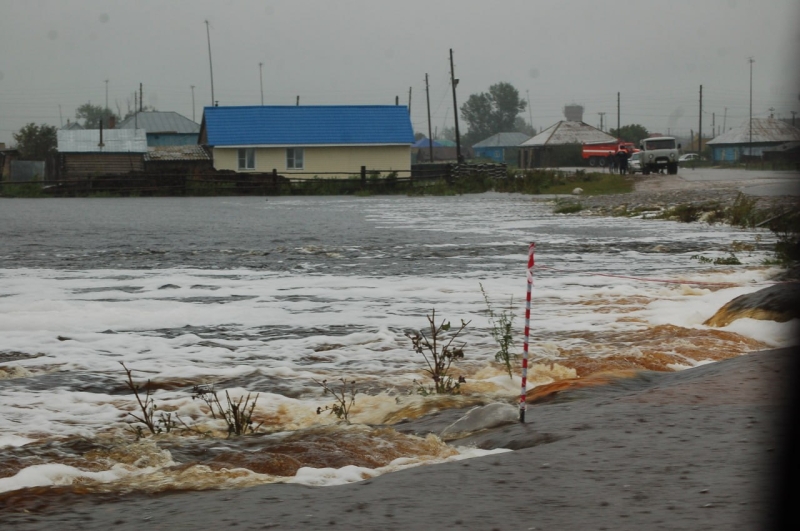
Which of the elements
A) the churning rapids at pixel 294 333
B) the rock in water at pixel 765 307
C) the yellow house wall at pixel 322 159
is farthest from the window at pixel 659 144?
the rock in water at pixel 765 307

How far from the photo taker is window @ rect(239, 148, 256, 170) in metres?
68.0

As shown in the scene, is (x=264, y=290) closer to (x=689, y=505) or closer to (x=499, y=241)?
(x=499, y=241)

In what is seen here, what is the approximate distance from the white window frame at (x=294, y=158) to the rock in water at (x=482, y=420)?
62112 mm

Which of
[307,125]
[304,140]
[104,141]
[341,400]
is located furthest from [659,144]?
[341,400]

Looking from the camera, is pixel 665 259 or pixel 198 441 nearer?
pixel 198 441

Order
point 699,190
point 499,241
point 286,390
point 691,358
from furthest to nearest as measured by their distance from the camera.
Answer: point 699,190 → point 499,241 → point 691,358 → point 286,390

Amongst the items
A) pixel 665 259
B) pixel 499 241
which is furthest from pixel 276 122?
pixel 665 259

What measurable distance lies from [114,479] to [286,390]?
2.73m

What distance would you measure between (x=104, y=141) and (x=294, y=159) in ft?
54.0

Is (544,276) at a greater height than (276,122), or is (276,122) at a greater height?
(276,122)

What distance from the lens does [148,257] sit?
19.4 metres

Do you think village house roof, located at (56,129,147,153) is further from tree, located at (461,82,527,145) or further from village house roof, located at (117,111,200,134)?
tree, located at (461,82,527,145)

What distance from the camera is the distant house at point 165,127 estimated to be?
96.9 m

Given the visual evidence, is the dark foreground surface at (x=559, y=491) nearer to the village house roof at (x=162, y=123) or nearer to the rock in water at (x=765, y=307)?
the rock in water at (x=765, y=307)
